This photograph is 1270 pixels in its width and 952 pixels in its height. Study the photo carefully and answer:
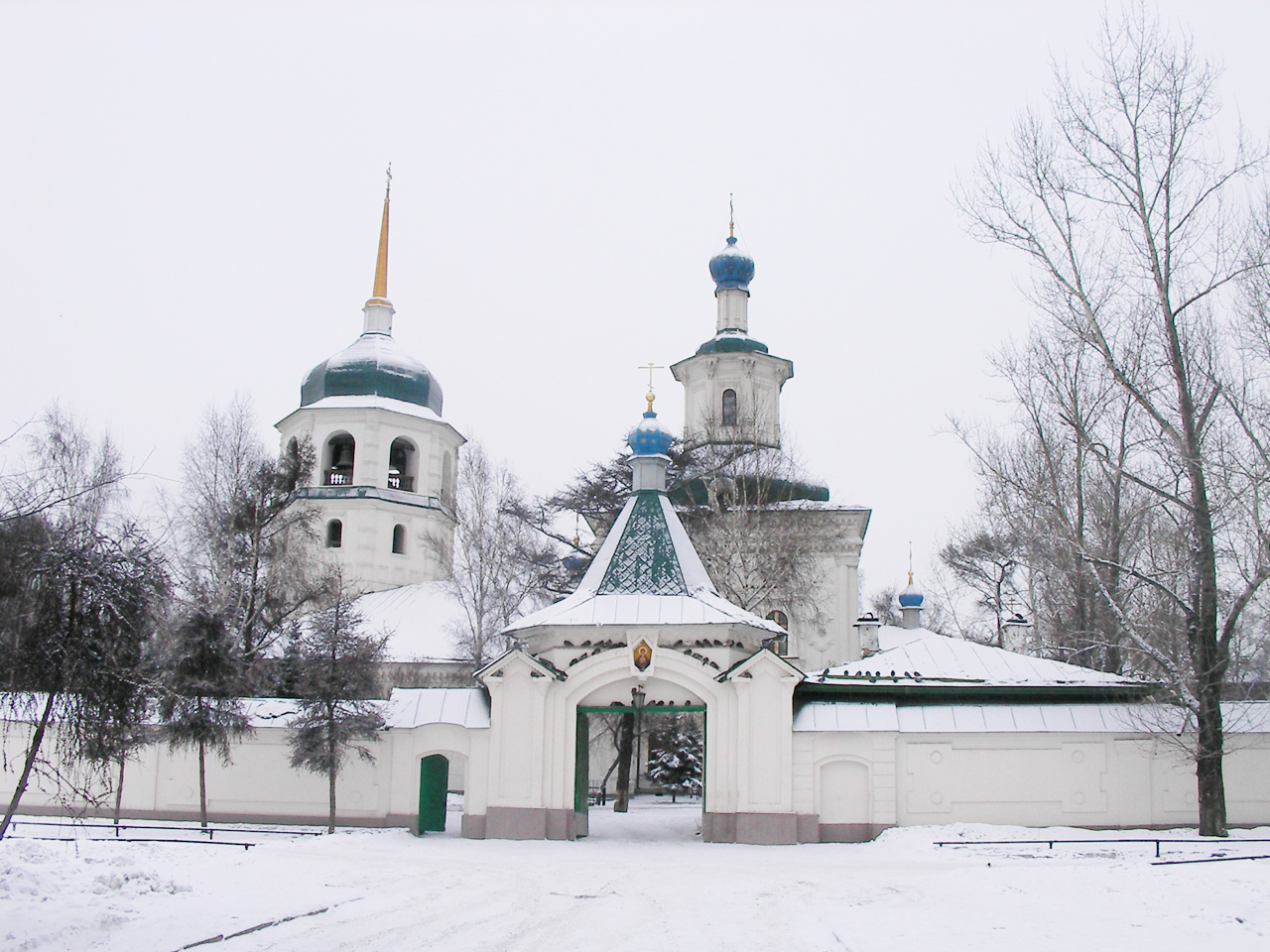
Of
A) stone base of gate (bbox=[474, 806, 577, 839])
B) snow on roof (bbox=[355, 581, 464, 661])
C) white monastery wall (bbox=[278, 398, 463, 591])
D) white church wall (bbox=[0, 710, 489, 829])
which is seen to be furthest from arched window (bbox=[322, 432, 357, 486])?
stone base of gate (bbox=[474, 806, 577, 839])

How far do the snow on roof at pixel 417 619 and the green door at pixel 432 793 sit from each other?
11765 mm

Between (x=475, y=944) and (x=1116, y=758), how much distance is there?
13.5m

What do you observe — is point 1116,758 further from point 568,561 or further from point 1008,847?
point 568,561

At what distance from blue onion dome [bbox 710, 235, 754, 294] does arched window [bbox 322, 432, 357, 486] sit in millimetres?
12214

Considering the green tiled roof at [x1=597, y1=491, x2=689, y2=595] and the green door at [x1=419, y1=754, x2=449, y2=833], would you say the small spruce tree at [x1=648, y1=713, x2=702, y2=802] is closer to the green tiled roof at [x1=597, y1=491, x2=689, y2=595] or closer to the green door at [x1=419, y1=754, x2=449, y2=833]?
the green tiled roof at [x1=597, y1=491, x2=689, y2=595]

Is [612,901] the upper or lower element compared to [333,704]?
lower

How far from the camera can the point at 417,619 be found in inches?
1419

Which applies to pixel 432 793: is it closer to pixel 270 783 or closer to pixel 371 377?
pixel 270 783

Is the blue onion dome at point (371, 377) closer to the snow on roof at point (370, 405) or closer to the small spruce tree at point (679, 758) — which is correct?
the snow on roof at point (370, 405)

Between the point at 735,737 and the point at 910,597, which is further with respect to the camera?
the point at 910,597

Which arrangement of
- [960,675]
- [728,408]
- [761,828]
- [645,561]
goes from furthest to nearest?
[728,408] < [645,561] < [960,675] < [761,828]

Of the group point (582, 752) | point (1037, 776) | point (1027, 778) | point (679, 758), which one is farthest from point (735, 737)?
point (679, 758)

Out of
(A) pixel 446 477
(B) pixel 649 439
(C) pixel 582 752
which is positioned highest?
(A) pixel 446 477

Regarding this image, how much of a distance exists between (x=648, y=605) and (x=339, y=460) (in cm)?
2087
